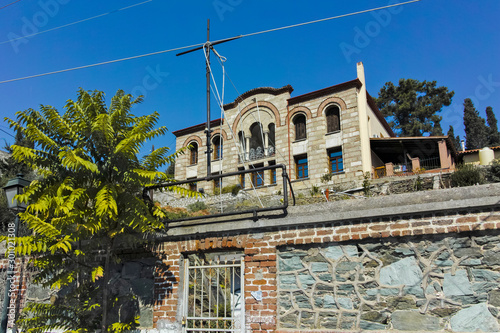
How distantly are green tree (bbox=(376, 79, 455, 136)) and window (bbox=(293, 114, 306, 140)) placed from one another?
18.3 m

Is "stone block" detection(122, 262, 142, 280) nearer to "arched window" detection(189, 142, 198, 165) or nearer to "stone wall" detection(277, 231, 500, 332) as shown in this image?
"stone wall" detection(277, 231, 500, 332)

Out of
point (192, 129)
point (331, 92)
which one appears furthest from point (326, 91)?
point (192, 129)

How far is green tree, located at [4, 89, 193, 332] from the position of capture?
6.61 metres

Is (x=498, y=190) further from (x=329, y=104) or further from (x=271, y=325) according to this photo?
(x=329, y=104)

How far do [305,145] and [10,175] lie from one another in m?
18.0

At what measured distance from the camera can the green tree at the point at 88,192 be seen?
661 centimetres

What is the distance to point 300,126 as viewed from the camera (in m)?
27.2

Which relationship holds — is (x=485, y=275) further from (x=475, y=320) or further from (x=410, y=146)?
(x=410, y=146)

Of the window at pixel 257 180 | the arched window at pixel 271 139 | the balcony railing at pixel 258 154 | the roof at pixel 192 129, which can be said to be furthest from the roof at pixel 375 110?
the roof at pixel 192 129

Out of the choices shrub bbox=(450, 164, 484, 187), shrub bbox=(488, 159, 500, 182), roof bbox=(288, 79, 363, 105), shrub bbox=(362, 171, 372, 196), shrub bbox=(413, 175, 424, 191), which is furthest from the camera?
roof bbox=(288, 79, 363, 105)

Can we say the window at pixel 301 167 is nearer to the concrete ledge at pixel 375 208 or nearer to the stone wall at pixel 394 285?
the concrete ledge at pixel 375 208

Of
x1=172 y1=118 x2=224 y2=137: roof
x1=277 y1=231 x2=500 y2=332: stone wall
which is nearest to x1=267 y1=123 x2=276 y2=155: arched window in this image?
x1=172 y1=118 x2=224 y2=137: roof

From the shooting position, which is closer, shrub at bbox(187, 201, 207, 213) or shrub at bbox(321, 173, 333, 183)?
shrub at bbox(187, 201, 207, 213)

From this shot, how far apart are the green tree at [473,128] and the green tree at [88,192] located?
133 feet
